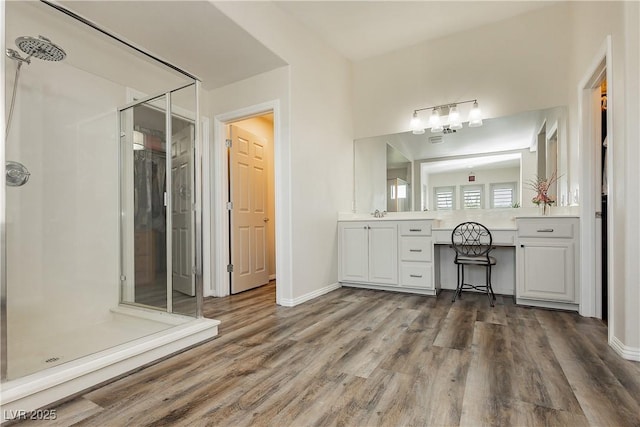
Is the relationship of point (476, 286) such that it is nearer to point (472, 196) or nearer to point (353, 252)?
point (472, 196)

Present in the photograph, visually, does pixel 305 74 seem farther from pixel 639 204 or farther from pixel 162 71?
pixel 639 204

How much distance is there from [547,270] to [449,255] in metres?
1.00

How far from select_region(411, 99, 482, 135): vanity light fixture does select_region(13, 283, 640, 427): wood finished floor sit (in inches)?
85.4

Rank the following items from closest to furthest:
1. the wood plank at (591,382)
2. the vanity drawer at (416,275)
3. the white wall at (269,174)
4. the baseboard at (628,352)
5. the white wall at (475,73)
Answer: the wood plank at (591,382) → the baseboard at (628,352) → the white wall at (475,73) → the vanity drawer at (416,275) → the white wall at (269,174)

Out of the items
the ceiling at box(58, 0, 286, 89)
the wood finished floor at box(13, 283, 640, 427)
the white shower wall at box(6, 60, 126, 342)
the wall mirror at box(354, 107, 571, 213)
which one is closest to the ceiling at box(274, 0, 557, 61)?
the ceiling at box(58, 0, 286, 89)

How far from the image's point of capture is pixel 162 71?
256 centimetres

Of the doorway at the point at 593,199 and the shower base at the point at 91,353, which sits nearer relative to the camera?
the shower base at the point at 91,353

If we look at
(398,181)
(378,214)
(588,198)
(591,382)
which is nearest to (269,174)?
(378,214)

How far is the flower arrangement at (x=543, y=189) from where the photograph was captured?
3.18m

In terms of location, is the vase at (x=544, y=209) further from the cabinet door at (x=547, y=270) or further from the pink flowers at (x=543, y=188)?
the cabinet door at (x=547, y=270)

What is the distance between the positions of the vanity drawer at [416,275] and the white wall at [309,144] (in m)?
0.83

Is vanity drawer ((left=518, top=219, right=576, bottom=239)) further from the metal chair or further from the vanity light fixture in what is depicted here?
the vanity light fixture

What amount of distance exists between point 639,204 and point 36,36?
3972 millimetres

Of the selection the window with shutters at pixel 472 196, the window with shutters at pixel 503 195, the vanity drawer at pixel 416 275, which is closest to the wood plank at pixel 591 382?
the vanity drawer at pixel 416 275
